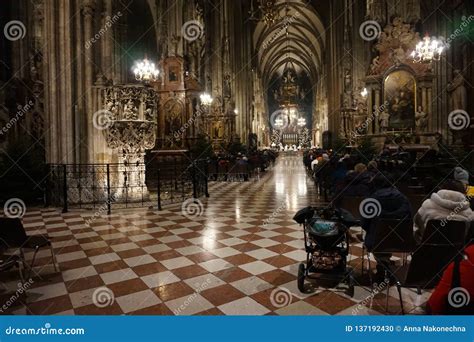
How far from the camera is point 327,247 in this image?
362 centimetres

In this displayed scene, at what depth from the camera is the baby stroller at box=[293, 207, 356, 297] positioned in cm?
355

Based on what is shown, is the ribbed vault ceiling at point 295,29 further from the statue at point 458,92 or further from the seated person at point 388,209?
the seated person at point 388,209

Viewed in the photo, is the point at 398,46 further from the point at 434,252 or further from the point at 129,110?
the point at 434,252

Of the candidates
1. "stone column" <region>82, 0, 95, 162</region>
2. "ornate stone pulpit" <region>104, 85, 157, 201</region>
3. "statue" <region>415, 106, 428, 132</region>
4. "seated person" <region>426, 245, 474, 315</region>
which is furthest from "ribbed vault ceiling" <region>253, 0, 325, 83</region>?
"seated person" <region>426, 245, 474, 315</region>

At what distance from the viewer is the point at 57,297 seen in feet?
11.7

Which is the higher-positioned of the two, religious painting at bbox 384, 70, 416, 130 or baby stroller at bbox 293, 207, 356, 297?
religious painting at bbox 384, 70, 416, 130

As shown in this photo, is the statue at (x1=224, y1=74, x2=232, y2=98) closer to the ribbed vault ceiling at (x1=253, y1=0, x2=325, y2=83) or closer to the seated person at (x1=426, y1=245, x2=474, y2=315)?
→ the ribbed vault ceiling at (x1=253, y1=0, x2=325, y2=83)

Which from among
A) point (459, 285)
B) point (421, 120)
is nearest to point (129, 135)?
point (459, 285)

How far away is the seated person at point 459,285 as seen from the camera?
2.07 m

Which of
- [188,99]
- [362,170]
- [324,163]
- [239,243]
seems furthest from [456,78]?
[239,243]

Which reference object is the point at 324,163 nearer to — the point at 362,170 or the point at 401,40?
the point at 362,170

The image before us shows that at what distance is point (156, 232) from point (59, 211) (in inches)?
144

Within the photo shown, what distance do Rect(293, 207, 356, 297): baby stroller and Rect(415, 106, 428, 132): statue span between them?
520 inches

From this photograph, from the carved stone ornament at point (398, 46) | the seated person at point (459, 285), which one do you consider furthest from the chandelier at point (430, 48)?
the seated person at point (459, 285)
